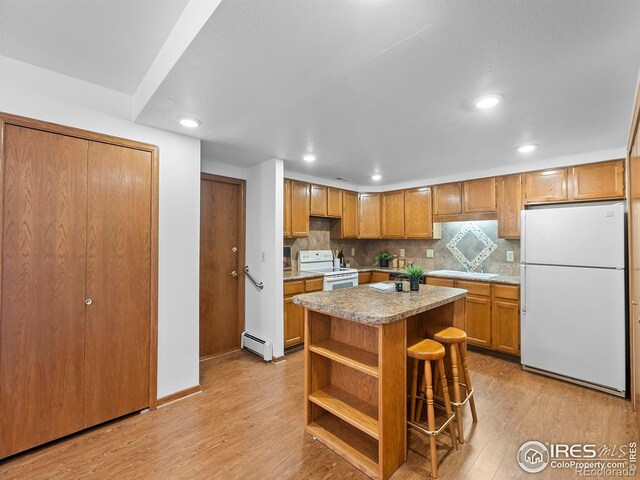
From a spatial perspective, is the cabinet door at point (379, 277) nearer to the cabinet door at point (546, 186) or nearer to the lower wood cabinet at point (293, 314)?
the lower wood cabinet at point (293, 314)

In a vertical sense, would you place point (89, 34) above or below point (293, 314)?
above

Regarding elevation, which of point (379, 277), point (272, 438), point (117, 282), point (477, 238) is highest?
→ point (477, 238)

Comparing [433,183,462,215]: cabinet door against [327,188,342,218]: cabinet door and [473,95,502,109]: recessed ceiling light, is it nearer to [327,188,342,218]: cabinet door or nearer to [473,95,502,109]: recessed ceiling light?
[327,188,342,218]: cabinet door

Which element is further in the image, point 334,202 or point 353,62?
point 334,202

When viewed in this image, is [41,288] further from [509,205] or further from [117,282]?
[509,205]

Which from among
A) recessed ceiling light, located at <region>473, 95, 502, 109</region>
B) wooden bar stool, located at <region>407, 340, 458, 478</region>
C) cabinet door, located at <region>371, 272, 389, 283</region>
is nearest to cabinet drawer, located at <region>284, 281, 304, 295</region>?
cabinet door, located at <region>371, 272, 389, 283</region>

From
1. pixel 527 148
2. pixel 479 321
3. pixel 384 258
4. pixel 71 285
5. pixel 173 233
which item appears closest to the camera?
pixel 71 285

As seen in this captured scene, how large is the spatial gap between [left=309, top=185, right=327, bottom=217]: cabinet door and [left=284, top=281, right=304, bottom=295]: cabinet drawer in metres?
1.10

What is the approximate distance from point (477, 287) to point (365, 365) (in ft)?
8.21

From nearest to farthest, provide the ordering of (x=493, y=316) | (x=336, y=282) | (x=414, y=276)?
(x=414, y=276), (x=493, y=316), (x=336, y=282)

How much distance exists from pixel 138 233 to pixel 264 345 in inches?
73.1

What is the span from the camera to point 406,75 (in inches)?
65.0

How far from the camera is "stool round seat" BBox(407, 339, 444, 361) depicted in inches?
71.1

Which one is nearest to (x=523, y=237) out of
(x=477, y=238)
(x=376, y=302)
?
(x=477, y=238)
